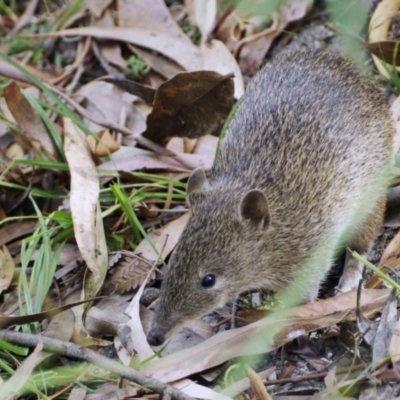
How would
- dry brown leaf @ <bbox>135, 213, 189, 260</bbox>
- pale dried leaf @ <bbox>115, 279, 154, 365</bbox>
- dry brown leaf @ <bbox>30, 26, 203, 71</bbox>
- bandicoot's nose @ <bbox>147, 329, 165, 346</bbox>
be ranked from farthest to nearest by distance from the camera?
dry brown leaf @ <bbox>30, 26, 203, 71</bbox>, dry brown leaf @ <bbox>135, 213, 189, 260</bbox>, pale dried leaf @ <bbox>115, 279, 154, 365</bbox>, bandicoot's nose @ <bbox>147, 329, 165, 346</bbox>

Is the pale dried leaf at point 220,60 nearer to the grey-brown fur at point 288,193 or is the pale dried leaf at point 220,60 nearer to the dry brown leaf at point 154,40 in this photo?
the dry brown leaf at point 154,40

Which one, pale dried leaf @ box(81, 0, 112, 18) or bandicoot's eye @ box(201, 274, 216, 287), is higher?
Answer: pale dried leaf @ box(81, 0, 112, 18)

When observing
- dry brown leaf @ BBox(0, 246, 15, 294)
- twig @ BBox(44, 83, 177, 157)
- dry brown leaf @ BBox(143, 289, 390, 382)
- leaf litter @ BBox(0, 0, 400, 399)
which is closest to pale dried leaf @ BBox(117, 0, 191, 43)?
leaf litter @ BBox(0, 0, 400, 399)

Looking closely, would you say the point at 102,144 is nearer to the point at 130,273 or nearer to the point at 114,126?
the point at 114,126

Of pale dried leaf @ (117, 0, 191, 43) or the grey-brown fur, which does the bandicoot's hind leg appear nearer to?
the grey-brown fur

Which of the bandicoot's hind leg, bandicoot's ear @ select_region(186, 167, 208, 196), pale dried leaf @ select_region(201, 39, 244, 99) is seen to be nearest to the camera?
bandicoot's ear @ select_region(186, 167, 208, 196)

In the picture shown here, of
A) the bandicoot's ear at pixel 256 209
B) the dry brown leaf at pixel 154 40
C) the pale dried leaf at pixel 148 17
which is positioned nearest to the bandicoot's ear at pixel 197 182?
the bandicoot's ear at pixel 256 209
